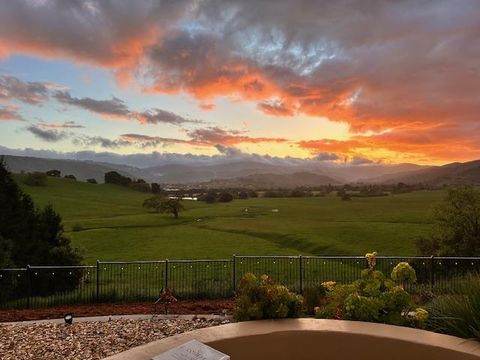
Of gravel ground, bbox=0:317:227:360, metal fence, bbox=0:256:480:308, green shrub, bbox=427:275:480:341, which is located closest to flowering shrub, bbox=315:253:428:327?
green shrub, bbox=427:275:480:341

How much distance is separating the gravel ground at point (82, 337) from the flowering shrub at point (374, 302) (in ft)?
15.3

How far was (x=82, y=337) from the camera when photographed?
407 inches


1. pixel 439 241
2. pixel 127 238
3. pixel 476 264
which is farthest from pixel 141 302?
pixel 127 238

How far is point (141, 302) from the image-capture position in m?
16.1

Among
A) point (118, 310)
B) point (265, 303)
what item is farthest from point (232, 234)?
point (265, 303)

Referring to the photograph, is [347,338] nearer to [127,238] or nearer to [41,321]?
[41,321]

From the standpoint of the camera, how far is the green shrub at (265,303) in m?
6.51

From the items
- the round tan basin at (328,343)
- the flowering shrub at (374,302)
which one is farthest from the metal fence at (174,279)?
the round tan basin at (328,343)

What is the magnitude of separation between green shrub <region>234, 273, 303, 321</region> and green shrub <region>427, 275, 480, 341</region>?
7.41 feet

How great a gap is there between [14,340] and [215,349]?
7086 millimetres

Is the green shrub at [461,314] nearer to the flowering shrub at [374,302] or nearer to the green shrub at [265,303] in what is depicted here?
the flowering shrub at [374,302]

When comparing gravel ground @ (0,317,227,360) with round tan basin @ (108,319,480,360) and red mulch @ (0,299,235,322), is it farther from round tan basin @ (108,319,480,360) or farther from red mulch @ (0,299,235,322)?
round tan basin @ (108,319,480,360)

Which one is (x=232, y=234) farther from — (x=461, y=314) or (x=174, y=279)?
(x=461, y=314)

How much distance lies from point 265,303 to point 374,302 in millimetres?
1827
